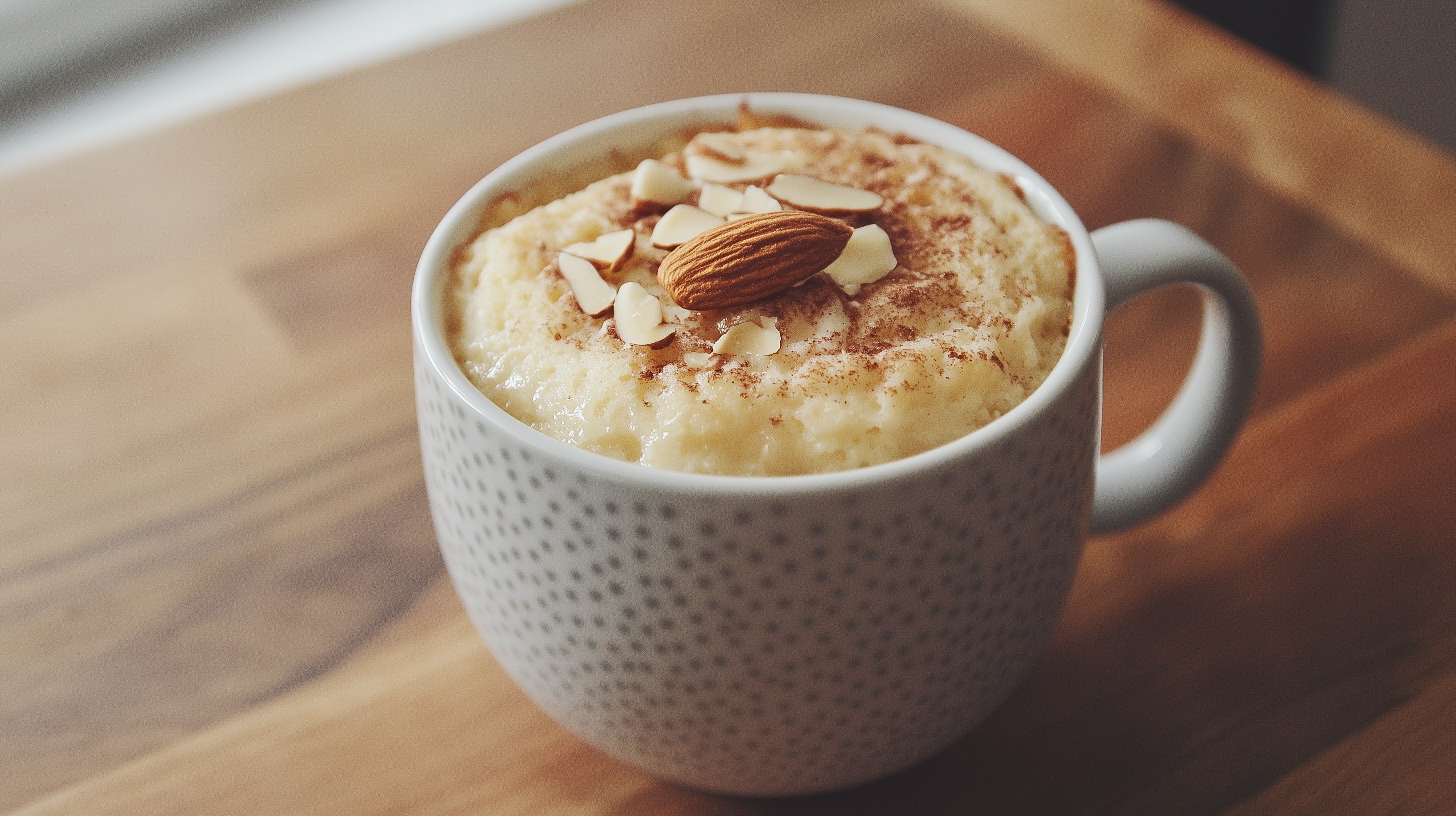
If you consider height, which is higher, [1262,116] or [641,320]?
[641,320]

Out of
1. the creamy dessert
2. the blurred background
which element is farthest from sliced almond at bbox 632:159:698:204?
the blurred background

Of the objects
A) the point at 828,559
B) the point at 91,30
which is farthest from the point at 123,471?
the point at 91,30

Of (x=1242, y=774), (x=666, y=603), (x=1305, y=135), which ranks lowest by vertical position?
(x=1242, y=774)

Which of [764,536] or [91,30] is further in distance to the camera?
[91,30]

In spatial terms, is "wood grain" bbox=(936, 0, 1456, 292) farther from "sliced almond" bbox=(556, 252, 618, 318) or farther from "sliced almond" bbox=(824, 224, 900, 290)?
"sliced almond" bbox=(556, 252, 618, 318)

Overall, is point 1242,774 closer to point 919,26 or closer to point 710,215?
point 710,215

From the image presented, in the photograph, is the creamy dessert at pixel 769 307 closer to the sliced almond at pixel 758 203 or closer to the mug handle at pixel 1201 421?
the sliced almond at pixel 758 203

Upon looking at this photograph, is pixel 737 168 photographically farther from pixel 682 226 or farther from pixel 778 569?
pixel 778 569

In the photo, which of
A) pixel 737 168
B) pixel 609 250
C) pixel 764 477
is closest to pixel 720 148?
pixel 737 168
